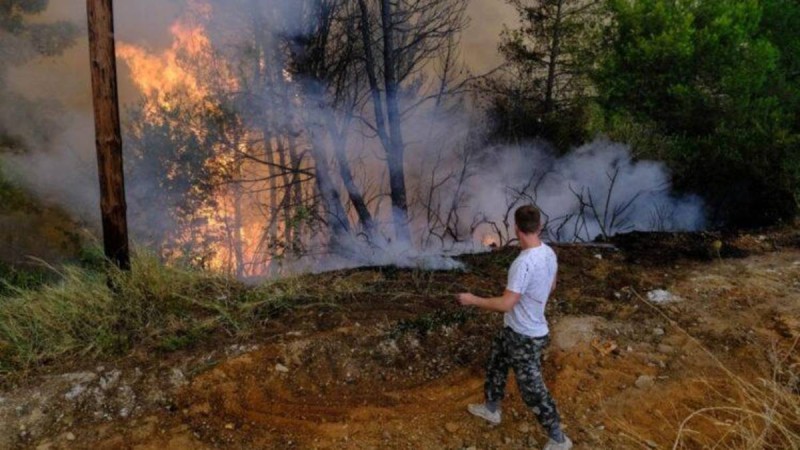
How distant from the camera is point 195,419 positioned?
378cm

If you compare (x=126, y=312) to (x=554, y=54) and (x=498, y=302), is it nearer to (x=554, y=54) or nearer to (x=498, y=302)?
(x=498, y=302)

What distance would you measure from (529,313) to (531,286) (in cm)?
19

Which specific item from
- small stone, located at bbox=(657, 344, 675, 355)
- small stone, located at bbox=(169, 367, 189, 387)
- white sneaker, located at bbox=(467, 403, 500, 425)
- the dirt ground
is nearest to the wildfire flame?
the dirt ground

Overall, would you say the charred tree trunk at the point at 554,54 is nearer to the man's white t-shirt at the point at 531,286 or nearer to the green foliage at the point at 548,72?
the green foliage at the point at 548,72

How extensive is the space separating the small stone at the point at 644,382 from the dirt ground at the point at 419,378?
1 centimetres

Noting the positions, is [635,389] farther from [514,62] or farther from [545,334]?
[514,62]

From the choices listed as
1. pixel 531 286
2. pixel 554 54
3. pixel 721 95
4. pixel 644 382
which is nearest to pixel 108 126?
pixel 531 286

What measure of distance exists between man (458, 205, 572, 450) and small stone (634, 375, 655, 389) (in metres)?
1.04

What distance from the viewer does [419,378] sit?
14.0 ft

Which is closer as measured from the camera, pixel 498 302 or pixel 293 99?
pixel 498 302

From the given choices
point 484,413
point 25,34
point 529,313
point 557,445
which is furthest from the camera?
point 25,34

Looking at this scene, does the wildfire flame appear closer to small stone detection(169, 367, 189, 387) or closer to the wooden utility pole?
the wooden utility pole

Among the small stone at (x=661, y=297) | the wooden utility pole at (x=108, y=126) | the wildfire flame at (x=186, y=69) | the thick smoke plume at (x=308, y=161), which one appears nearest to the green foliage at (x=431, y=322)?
the small stone at (x=661, y=297)

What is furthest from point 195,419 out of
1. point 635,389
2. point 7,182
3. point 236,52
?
point 7,182
